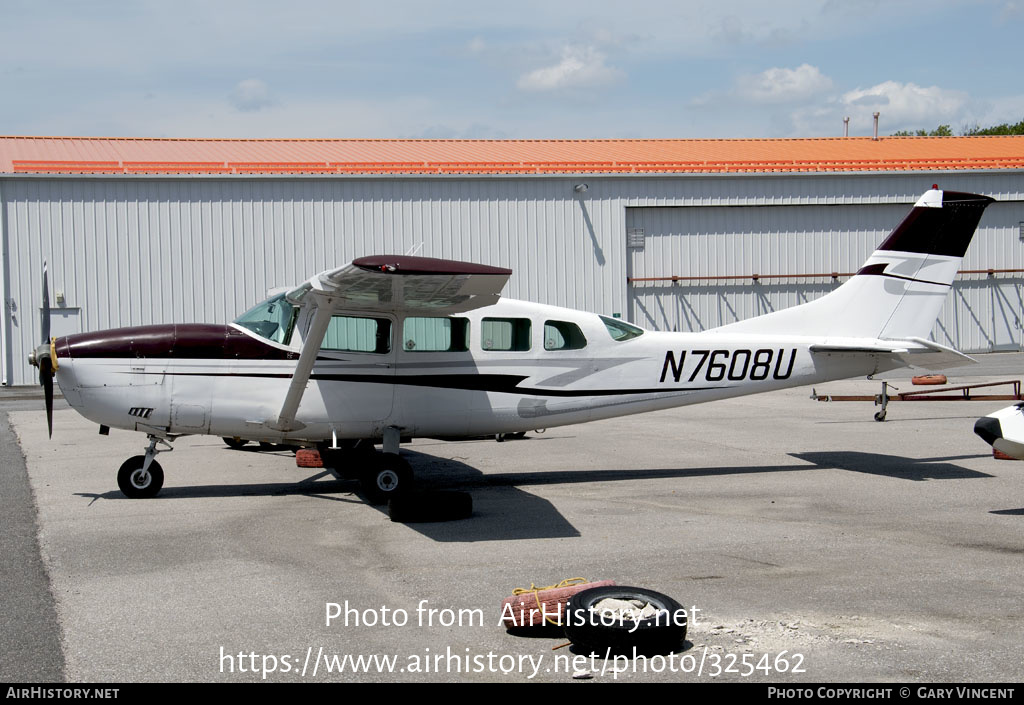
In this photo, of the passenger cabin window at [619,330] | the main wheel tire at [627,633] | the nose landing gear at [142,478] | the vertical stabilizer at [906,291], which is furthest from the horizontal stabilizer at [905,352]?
Answer: the nose landing gear at [142,478]

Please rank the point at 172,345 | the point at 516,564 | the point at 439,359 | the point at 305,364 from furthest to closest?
the point at 439,359 < the point at 172,345 < the point at 305,364 < the point at 516,564

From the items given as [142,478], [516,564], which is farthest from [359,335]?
[516,564]

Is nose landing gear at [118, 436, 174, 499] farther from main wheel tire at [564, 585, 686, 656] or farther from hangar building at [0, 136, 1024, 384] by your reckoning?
hangar building at [0, 136, 1024, 384]

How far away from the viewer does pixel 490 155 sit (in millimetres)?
32125

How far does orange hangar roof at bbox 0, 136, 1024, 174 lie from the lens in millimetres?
27672

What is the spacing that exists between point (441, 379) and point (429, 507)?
1961mm

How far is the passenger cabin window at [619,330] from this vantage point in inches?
430

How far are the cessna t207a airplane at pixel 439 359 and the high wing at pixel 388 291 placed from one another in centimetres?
2

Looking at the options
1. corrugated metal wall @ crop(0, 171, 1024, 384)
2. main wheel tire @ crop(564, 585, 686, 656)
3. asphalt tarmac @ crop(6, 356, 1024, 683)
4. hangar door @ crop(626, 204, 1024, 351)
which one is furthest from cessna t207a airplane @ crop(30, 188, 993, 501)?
hangar door @ crop(626, 204, 1024, 351)

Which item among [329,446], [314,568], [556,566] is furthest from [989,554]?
[329,446]

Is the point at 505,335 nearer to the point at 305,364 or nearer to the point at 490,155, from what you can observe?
the point at 305,364

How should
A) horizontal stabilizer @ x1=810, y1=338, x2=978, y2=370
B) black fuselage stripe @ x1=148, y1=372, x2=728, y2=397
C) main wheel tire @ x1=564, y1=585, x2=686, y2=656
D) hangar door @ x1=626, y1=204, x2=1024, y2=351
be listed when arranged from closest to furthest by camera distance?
main wheel tire @ x1=564, y1=585, x2=686, y2=656
black fuselage stripe @ x1=148, y1=372, x2=728, y2=397
horizontal stabilizer @ x1=810, y1=338, x2=978, y2=370
hangar door @ x1=626, y1=204, x2=1024, y2=351

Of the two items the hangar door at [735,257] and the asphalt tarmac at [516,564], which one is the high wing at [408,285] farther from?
the hangar door at [735,257]

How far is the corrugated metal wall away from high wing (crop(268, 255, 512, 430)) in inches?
701
